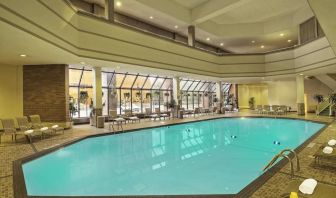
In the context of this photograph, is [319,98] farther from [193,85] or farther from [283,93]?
[193,85]

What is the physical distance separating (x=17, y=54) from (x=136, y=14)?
24.7ft

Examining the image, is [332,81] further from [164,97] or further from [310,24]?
[164,97]

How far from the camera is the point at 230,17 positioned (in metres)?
16.1

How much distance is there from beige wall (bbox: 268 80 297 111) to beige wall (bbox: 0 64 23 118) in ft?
70.1

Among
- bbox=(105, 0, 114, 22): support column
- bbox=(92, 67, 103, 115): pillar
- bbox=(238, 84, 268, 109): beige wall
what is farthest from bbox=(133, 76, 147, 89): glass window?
bbox=(238, 84, 268, 109): beige wall

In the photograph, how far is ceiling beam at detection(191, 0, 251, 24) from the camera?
11656 millimetres

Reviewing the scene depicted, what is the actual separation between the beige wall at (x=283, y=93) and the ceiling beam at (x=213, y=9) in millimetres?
12284

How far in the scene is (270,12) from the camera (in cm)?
1497

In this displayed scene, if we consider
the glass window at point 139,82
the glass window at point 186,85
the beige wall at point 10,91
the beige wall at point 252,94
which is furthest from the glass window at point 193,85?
the beige wall at point 10,91

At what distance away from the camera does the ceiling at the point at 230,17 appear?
41.0 ft

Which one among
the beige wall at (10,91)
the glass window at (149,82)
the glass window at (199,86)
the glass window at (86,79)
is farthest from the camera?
the glass window at (199,86)

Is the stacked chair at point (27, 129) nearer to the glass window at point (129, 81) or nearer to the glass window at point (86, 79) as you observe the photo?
the glass window at point (86, 79)

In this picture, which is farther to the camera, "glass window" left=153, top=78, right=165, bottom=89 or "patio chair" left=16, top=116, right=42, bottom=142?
"glass window" left=153, top=78, right=165, bottom=89

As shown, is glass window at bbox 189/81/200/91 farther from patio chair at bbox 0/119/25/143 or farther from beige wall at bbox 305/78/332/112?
patio chair at bbox 0/119/25/143
